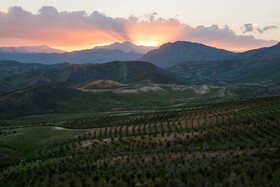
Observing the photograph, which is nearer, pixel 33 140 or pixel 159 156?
pixel 159 156

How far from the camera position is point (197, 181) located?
32000 mm

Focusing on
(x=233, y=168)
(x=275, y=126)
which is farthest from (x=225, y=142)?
(x=233, y=168)

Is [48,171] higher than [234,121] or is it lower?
lower

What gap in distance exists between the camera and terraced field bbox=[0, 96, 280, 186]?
33844 millimetres

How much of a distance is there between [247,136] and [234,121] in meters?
14.1

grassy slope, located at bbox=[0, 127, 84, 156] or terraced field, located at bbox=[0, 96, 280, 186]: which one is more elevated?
terraced field, located at bbox=[0, 96, 280, 186]

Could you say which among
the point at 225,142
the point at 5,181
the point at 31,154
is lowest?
the point at 31,154

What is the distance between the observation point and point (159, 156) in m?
48.0

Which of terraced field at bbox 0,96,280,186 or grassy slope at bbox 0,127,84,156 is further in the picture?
grassy slope at bbox 0,127,84,156

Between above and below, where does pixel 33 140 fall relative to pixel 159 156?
below

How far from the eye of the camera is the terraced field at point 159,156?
3384cm

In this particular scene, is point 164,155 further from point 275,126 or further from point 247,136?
point 275,126

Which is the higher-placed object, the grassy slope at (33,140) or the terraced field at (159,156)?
the terraced field at (159,156)

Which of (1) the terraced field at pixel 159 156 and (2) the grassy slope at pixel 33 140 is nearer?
(1) the terraced field at pixel 159 156
